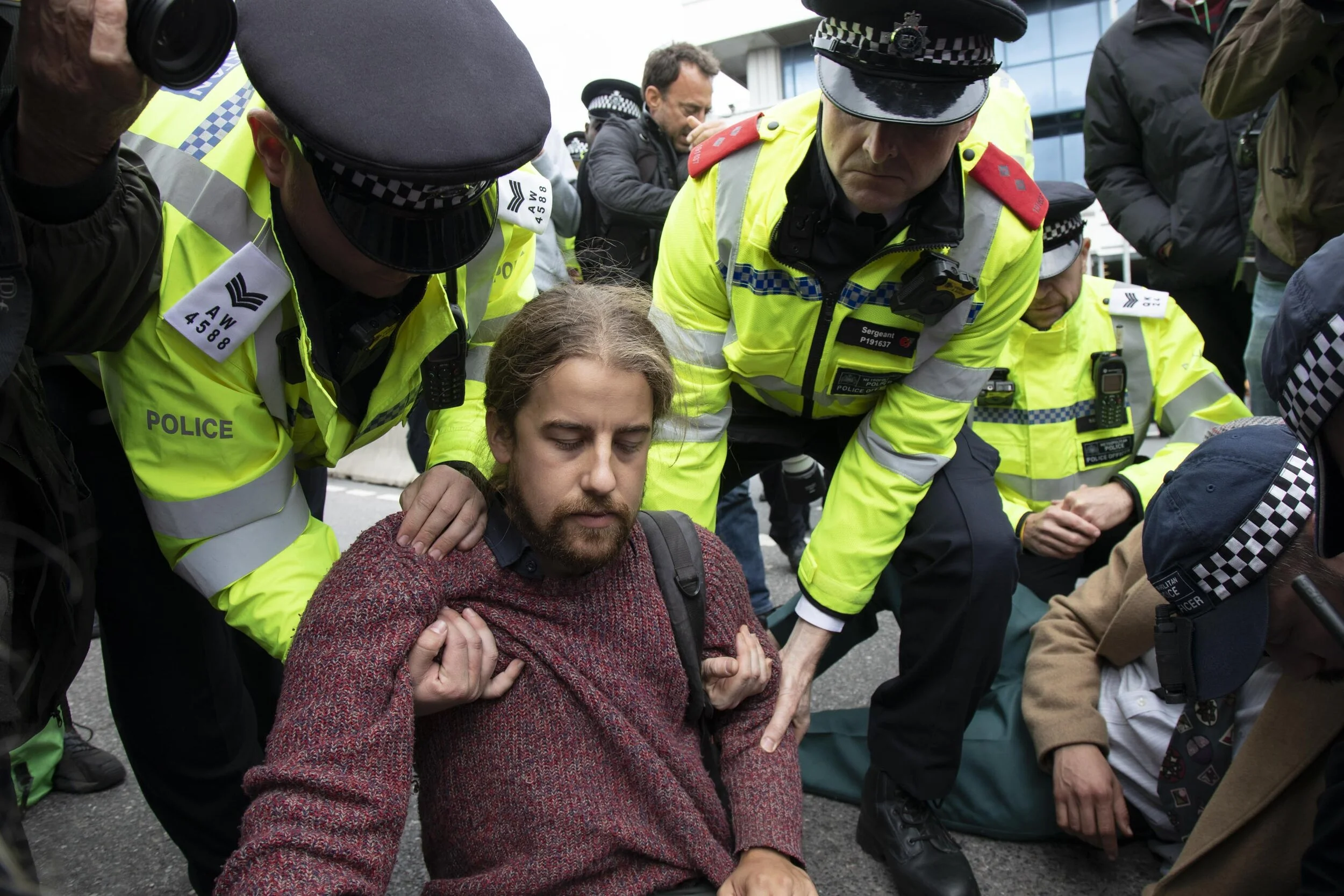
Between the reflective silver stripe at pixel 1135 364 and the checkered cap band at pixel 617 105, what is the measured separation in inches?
100

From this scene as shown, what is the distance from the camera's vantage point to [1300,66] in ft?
8.28

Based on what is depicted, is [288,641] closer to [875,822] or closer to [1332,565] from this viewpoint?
[875,822]

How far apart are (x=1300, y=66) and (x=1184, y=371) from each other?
0.82m

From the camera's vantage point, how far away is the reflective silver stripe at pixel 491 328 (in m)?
2.04

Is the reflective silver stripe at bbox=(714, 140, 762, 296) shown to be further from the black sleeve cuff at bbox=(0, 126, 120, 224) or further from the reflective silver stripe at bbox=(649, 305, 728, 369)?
the black sleeve cuff at bbox=(0, 126, 120, 224)

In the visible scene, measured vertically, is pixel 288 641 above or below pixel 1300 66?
below

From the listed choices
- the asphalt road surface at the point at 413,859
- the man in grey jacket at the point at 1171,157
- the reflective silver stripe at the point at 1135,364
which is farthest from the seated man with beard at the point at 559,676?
the man in grey jacket at the point at 1171,157

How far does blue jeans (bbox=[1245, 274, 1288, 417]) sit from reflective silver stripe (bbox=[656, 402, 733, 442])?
1574 mm

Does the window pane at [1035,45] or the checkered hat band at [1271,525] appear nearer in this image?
the checkered hat band at [1271,525]

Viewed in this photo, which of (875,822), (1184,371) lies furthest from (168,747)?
(1184,371)

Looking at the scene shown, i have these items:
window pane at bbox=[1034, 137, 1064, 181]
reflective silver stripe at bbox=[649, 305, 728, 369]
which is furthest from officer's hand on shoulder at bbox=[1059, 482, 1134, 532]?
window pane at bbox=[1034, 137, 1064, 181]

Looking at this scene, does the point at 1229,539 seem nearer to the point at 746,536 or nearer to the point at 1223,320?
the point at 746,536

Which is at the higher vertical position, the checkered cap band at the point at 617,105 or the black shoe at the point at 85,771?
the checkered cap band at the point at 617,105

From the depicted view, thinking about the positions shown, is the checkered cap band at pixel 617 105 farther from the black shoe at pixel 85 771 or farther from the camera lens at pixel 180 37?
the camera lens at pixel 180 37
